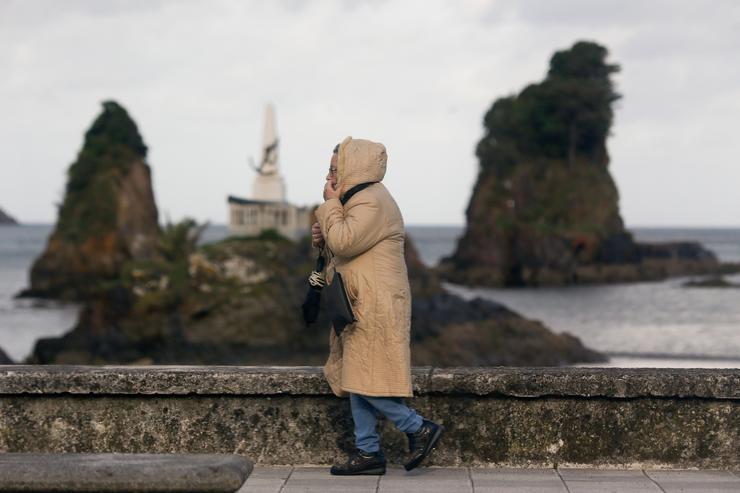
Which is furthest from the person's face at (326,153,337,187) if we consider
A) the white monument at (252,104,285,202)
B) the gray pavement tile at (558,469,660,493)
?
the white monument at (252,104,285,202)

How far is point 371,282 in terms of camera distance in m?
5.73

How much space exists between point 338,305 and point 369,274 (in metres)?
0.24

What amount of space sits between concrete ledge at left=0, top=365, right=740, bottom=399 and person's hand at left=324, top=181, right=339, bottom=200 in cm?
122

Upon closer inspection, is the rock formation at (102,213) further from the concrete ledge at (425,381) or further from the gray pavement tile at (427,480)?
the gray pavement tile at (427,480)

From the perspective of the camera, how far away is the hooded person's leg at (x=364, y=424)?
235 inches

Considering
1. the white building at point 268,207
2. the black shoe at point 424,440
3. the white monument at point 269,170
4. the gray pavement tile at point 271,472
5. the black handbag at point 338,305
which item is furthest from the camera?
the white monument at point 269,170

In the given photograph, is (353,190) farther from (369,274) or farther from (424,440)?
(424,440)

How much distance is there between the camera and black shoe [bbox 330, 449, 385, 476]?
20.0ft

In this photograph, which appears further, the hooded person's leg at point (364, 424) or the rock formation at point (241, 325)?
the rock formation at point (241, 325)

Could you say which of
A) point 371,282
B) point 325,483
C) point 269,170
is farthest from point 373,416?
point 269,170

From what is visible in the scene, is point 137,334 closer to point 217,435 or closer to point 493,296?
point 217,435

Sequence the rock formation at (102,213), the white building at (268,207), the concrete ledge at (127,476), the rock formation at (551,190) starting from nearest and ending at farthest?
1. the concrete ledge at (127,476)
2. the white building at (268,207)
3. the rock formation at (102,213)
4. the rock formation at (551,190)

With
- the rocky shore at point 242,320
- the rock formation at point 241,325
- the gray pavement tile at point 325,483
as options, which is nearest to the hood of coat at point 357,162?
the gray pavement tile at point 325,483

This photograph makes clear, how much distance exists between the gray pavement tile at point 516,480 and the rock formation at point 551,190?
83.2 meters
